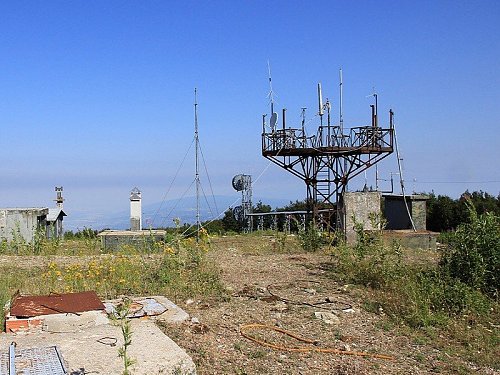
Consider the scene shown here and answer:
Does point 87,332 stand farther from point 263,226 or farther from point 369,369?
point 263,226

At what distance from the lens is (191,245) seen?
9.41m

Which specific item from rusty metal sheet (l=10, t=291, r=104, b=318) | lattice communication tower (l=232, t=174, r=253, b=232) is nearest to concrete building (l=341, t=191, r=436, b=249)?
rusty metal sheet (l=10, t=291, r=104, b=318)

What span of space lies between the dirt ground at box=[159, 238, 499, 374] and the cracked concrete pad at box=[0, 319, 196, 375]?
26 centimetres

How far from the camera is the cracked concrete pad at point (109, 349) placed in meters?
4.32

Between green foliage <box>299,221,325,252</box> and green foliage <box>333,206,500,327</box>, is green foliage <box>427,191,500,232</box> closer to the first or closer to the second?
green foliage <box>299,221,325,252</box>

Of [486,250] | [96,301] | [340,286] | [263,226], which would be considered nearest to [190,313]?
[96,301]

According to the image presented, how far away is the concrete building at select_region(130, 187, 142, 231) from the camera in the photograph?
16.5 meters

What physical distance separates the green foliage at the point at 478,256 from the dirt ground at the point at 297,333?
1528 millimetres

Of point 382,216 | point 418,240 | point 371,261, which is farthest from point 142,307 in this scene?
point 418,240

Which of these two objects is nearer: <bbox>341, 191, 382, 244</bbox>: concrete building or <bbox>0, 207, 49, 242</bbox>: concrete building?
<bbox>341, 191, 382, 244</bbox>: concrete building

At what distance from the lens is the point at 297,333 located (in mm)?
5887

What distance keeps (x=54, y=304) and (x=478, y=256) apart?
551cm

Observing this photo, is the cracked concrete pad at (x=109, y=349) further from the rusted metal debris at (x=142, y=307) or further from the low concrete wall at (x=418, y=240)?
the low concrete wall at (x=418, y=240)

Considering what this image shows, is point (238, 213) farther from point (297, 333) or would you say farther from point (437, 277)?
point (297, 333)
